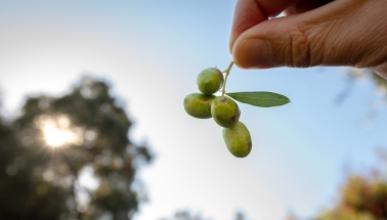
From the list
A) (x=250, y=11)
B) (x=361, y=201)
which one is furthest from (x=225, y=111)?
(x=361, y=201)

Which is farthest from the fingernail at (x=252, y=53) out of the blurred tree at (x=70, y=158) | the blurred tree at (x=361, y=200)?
the blurred tree at (x=70, y=158)

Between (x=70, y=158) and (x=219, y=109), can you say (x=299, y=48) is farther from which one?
(x=70, y=158)

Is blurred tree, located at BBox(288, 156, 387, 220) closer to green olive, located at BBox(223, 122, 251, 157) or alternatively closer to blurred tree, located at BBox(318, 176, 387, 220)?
blurred tree, located at BBox(318, 176, 387, 220)

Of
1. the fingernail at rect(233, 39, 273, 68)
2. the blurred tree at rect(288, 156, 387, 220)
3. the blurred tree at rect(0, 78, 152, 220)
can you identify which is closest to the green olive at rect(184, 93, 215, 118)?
the fingernail at rect(233, 39, 273, 68)

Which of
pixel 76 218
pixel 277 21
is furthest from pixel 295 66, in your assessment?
pixel 76 218

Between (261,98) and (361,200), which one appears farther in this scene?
(361,200)
